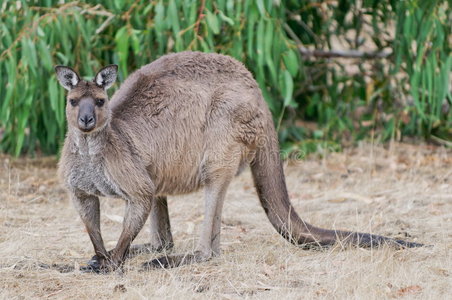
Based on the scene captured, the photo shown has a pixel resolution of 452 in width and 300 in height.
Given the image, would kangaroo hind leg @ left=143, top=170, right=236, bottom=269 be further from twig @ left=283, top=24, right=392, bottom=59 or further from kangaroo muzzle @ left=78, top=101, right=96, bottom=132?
twig @ left=283, top=24, right=392, bottom=59

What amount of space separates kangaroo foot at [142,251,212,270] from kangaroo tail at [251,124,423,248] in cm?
49

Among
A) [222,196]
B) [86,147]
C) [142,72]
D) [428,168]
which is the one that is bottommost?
[428,168]

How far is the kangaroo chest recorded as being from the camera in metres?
4.76

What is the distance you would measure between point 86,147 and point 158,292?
3.14ft

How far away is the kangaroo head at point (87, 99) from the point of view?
183 inches

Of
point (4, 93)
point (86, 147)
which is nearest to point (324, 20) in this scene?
point (4, 93)

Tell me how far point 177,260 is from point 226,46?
2566 millimetres

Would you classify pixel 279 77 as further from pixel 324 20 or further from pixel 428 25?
pixel 324 20

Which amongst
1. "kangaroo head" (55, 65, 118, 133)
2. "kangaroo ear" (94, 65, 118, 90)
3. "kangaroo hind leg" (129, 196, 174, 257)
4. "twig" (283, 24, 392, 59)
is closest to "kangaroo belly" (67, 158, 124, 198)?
"kangaroo head" (55, 65, 118, 133)

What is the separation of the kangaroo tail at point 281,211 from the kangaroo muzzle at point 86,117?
1.12 metres

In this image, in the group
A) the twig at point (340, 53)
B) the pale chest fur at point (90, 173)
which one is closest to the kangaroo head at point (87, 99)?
the pale chest fur at point (90, 173)

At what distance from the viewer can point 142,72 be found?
17.3 ft

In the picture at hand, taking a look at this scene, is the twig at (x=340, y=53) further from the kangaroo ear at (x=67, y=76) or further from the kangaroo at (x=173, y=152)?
the kangaroo ear at (x=67, y=76)

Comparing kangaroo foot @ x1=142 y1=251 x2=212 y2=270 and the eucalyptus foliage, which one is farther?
the eucalyptus foliage
